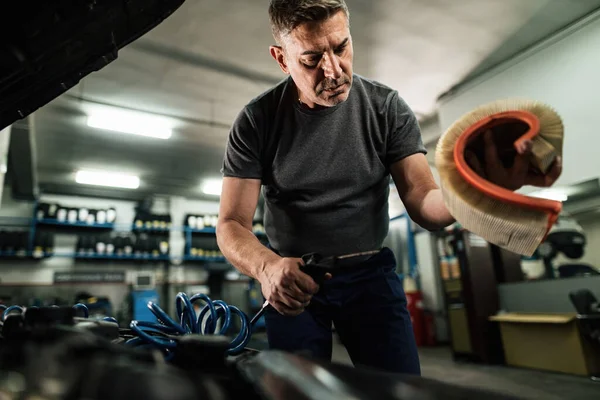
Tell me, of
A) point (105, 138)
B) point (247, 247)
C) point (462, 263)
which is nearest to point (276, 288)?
point (247, 247)

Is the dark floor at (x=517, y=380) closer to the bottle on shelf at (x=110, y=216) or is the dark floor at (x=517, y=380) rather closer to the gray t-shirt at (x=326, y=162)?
the gray t-shirt at (x=326, y=162)

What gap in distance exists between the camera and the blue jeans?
2.89 ft

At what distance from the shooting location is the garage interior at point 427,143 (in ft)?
10.3

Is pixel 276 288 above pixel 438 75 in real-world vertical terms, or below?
below

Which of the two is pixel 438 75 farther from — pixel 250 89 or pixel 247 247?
pixel 247 247

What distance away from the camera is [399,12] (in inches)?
122

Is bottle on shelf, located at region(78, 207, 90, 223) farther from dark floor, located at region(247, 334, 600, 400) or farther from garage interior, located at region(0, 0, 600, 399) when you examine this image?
dark floor, located at region(247, 334, 600, 400)

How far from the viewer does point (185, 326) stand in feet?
2.53

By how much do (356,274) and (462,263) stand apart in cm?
337

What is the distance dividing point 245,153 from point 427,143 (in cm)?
495

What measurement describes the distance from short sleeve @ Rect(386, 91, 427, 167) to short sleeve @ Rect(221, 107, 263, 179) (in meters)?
0.34

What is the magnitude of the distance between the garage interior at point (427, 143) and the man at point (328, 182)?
0.74 m

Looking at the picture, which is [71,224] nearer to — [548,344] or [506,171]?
[548,344]

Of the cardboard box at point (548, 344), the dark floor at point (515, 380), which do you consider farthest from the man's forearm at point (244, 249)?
the cardboard box at point (548, 344)
